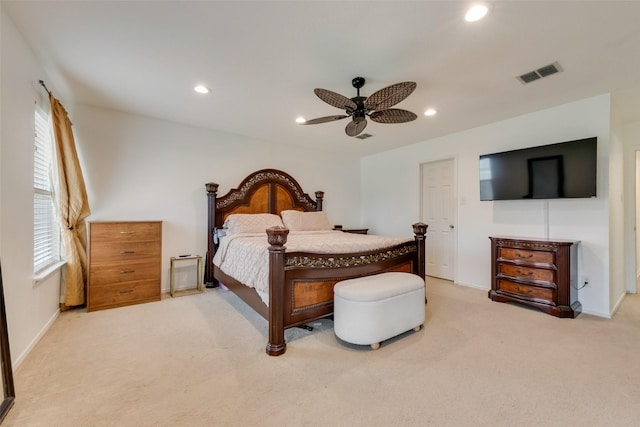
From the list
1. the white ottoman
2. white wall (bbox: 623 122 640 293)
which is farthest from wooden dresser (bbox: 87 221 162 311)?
white wall (bbox: 623 122 640 293)

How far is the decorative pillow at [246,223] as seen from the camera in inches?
153

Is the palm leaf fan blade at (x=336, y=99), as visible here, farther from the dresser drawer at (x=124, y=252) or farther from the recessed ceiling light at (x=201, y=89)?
the dresser drawer at (x=124, y=252)

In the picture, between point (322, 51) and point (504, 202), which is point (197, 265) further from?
point (504, 202)

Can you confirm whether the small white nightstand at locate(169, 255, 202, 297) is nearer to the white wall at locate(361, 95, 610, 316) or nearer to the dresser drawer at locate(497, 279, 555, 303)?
the white wall at locate(361, 95, 610, 316)

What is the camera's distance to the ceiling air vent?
241 cm

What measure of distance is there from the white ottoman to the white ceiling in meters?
1.94

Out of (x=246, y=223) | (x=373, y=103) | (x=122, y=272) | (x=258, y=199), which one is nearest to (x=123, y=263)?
(x=122, y=272)

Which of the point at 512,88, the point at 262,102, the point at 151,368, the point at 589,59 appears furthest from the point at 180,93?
the point at 589,59

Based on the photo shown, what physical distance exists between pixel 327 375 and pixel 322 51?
247 cm

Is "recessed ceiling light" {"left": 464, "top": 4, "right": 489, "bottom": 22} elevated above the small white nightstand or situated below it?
above

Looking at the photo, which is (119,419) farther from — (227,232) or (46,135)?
(46,135)

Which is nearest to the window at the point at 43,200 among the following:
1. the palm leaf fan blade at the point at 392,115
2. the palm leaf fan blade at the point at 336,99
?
the palm leaf fan blade at the point at 336,99

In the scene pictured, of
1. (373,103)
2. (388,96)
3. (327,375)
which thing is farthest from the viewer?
(373,103)

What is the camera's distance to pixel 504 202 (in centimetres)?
379
